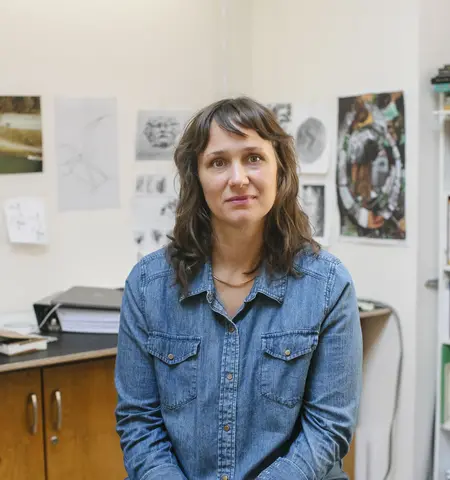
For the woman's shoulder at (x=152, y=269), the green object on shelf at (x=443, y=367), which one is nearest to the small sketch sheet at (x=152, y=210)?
the green object on shelf at (x=443, y=367)

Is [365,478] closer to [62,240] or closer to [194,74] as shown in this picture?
[62,240]

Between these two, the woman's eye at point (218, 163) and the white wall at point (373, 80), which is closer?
the woman's eye at point (218, 163)

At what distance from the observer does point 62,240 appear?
259 centimetres

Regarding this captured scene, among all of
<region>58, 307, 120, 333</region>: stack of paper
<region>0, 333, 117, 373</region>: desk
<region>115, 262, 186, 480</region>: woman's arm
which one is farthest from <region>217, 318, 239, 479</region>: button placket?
<region>58, 307, 120, 333</region>: stack of paper

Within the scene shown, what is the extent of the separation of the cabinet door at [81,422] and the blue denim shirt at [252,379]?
2.16ft

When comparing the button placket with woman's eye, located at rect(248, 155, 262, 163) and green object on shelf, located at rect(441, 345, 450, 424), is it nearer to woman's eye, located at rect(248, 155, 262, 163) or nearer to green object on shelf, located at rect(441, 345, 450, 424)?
woman's eye, located at rect(248, 155, 262, 163)

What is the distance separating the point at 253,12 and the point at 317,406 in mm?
1951

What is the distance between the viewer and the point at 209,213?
1.53m

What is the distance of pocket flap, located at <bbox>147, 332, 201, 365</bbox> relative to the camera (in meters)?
1.46

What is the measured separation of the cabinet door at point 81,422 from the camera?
2090 millimetres

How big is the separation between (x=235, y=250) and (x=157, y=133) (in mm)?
1334

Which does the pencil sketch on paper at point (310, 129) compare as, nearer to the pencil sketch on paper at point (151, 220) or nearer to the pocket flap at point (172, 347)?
the pencil sketch on paper at point (151, 220)

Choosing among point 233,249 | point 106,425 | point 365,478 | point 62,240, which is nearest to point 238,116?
point 233,249

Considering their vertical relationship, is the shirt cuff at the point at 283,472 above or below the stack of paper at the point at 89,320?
below
